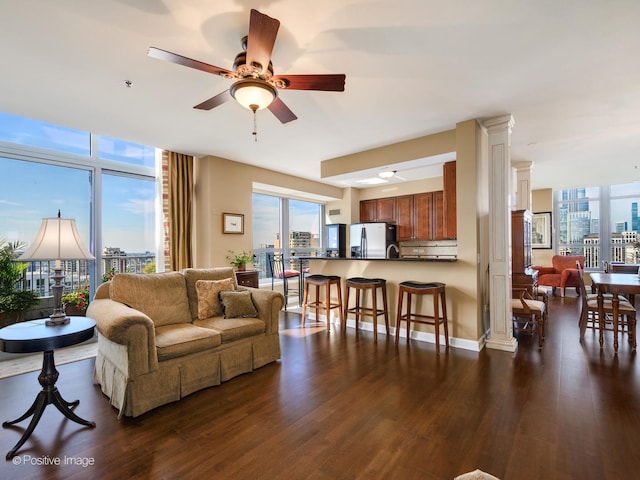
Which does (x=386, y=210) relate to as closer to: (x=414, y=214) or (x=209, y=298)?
(x=414, y=214)

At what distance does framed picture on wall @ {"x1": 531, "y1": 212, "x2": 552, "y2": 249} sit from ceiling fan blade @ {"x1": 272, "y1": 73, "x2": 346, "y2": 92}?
25.9ft

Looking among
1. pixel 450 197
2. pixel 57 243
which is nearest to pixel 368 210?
pixel 450 197

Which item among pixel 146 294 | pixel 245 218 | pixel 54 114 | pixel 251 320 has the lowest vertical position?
pixel 251 320

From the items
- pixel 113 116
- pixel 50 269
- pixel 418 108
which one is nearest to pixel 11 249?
pixel 50 269

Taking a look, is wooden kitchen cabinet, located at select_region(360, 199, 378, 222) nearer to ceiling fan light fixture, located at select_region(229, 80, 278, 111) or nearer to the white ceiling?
the white ceiling

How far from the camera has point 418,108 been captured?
127 inches

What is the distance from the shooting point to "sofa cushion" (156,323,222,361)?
2.39 meters

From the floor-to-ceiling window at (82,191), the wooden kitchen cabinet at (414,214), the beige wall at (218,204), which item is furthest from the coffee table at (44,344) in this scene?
the wooden kitchen cabinet at (414,214)

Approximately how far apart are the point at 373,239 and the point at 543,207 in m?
4.92

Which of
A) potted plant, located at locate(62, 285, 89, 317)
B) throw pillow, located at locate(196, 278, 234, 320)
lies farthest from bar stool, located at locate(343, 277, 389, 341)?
potted plant, located at locate(62, 285, 89, 317)

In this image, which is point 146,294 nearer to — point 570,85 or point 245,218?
point 245,218

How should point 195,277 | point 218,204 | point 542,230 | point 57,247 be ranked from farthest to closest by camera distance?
point 542,230
point 218,204
point 195,277
point 57,247

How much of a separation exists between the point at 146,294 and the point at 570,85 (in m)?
4.30

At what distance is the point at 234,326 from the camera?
2.87m
